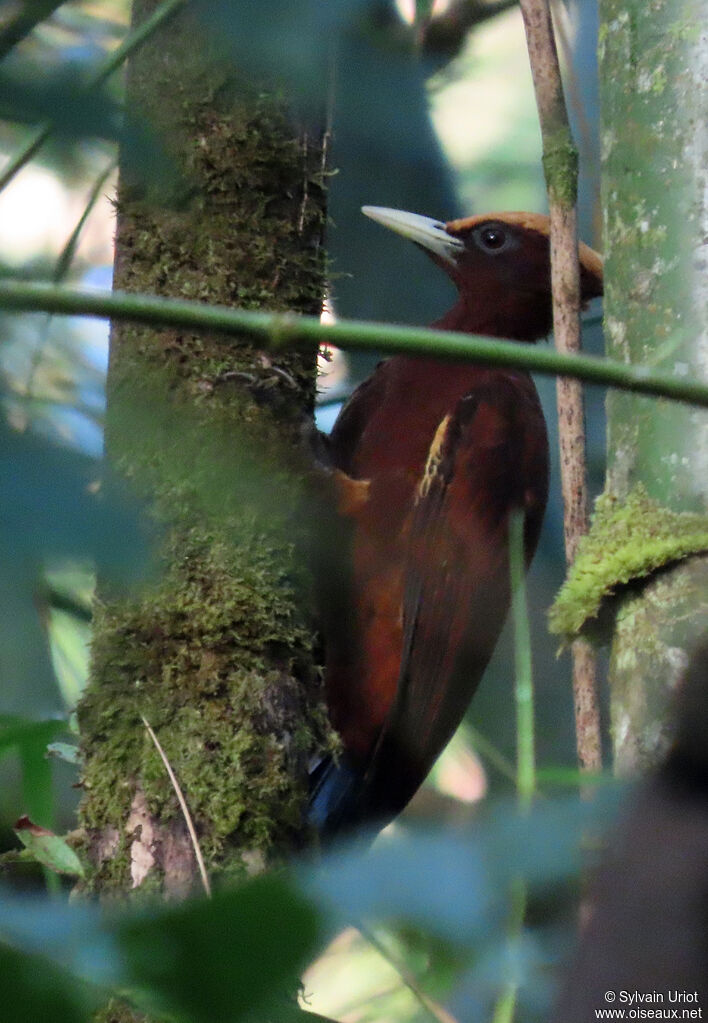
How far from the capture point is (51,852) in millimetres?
1543

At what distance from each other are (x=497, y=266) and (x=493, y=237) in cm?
8

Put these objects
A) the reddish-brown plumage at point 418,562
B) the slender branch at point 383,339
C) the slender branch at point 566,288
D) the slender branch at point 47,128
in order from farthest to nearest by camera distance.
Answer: the reddish-brown plumage at point 418,562 < the slender branch at point 566,288 < the slender branch at point 383,339 < the slender branch at point 47,128

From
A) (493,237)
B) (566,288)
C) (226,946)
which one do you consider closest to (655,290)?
(566,288)

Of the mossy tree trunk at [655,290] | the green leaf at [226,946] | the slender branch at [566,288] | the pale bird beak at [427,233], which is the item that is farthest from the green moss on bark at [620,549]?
the pale bird beak at [427,233]

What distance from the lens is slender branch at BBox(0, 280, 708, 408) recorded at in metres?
0.72

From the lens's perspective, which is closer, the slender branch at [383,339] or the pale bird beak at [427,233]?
the slender branch at [383,339]

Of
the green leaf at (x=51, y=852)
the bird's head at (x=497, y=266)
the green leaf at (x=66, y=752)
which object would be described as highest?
the bird's head at (x=497, y=266)

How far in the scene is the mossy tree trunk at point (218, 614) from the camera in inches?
65.9

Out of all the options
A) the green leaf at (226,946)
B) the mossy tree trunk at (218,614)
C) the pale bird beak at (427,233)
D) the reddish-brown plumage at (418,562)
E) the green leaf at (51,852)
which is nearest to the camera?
the green leaf at (226,946)

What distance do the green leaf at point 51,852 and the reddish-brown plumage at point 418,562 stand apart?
35.6 inches

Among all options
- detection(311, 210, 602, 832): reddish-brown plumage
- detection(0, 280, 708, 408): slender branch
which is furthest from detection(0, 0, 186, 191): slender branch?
detection(311, 210, 602, 832): reddish-brown plumage

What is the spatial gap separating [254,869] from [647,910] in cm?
105

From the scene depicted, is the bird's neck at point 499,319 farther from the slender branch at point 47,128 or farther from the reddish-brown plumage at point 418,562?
the slender branch at point 47,128

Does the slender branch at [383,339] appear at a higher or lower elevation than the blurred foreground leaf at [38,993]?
higher
